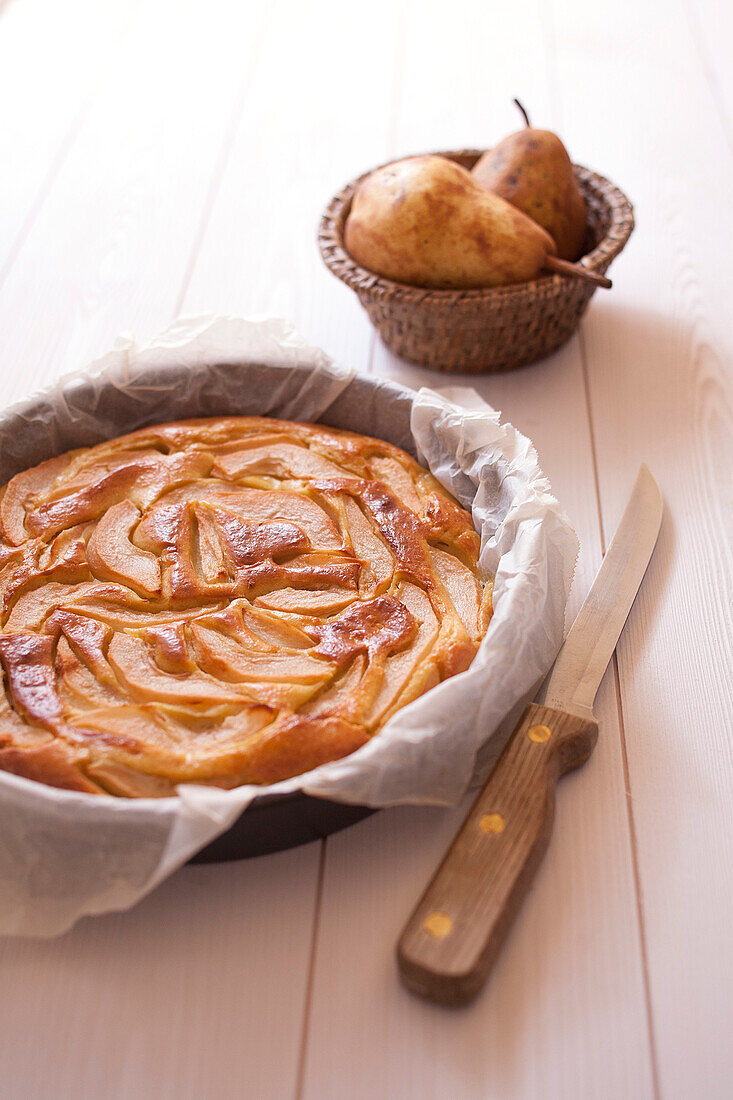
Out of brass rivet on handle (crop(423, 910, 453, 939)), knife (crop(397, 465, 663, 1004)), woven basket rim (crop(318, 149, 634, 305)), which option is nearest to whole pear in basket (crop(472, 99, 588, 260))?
woven basket rim (crop(318, 149, 634, 305))

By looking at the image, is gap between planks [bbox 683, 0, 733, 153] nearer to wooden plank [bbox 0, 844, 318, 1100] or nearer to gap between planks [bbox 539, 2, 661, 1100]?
gap between planks [bbox 539, 2, 661, 1100]

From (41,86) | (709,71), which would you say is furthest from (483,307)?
(41,86)

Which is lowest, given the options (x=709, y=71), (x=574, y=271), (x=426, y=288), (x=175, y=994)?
(x=175, y=994)

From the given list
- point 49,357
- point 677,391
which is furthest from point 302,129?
point 677,391

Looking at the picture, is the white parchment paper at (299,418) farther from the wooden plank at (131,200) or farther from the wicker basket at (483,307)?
the wooden plank at (131,200)

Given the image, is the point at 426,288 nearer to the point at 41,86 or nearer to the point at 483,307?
the point at 483,307

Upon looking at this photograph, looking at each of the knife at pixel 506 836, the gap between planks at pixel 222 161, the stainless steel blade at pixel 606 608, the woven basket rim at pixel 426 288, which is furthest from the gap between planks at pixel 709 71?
the knife at pixel 506 836

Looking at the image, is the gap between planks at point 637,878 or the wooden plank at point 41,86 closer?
the gap between planks at point 637,878
